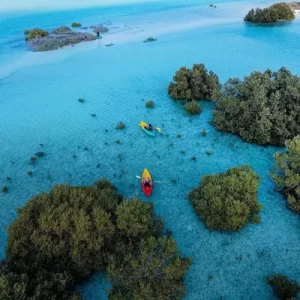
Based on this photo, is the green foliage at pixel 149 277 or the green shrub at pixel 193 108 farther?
the green shrub at pixel 193 108

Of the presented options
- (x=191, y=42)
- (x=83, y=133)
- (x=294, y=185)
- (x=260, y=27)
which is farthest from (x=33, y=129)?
(x=260, y=27)

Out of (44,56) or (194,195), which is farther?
(44,56)

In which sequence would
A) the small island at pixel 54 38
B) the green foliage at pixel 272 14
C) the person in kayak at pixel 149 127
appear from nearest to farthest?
1. the person in kayak at pixel 149 127
2. the small island at pixel 54 38
3. the green foliage at pixel 272 14

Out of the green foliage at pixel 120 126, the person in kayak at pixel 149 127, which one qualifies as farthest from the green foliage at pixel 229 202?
the green foliage at pixel 120 126

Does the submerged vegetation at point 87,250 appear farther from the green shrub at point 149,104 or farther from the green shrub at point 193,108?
the green shrub at point 149,104

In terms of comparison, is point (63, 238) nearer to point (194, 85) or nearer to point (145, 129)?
point (145, 129)

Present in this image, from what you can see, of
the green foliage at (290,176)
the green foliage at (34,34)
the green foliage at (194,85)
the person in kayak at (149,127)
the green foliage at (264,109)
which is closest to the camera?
the green foliage at (290,176)

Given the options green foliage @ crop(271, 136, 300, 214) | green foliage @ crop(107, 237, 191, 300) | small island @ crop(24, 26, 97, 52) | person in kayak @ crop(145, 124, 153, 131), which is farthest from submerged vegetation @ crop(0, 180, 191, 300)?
small island @ crop(24, 26, 97, 52)

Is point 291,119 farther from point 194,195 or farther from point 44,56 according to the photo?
point 44,56
